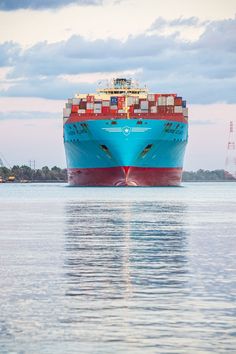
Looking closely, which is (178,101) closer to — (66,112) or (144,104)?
(144,104)

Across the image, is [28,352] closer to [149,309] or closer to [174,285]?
[149,309]

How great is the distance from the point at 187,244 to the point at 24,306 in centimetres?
1575

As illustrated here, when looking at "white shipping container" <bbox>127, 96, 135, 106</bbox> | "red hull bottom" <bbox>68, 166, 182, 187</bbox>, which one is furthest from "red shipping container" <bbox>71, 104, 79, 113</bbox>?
"red hull bottom" <bbox>68, 166, 182, 187</bbox>

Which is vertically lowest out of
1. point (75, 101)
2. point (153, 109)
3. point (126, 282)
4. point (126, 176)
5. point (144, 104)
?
point (126, 282)

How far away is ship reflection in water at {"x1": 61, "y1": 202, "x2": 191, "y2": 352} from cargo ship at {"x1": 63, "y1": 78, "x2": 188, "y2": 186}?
235ft

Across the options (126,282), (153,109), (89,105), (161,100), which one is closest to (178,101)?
(161,100)

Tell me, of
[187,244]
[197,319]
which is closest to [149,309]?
[197,319]

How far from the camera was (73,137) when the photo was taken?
12362 centimetres

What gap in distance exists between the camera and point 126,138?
113 metres

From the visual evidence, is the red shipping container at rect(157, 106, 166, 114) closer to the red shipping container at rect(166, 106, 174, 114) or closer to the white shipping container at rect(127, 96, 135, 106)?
the red shipping container at rect(166, 106, 174, 114)

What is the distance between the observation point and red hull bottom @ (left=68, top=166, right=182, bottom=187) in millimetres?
114375

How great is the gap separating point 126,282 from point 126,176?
304 feet

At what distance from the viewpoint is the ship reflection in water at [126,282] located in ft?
50.4

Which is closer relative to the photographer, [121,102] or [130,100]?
[121,102]
